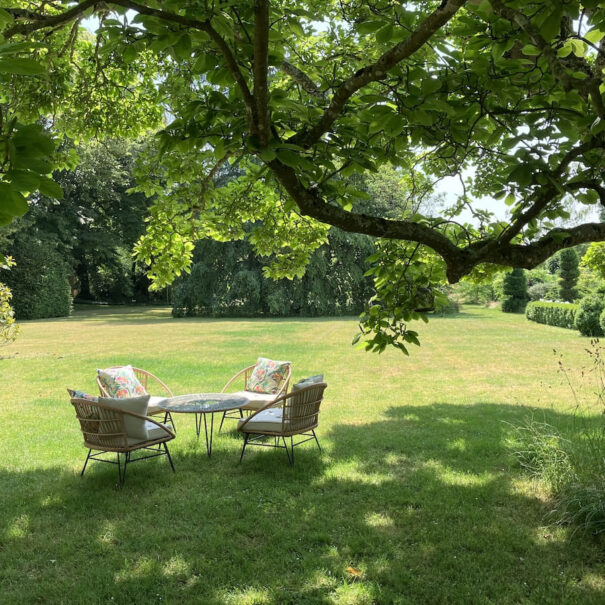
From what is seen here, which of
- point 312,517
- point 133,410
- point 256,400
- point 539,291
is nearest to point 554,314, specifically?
point 539,291

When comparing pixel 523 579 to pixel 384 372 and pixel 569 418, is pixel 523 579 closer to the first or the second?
pixel 569 418

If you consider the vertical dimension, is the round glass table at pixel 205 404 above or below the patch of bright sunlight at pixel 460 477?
above

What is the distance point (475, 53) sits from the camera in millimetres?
2844

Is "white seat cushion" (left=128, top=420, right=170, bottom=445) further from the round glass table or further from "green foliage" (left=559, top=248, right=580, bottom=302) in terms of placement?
"green foliage" (left=559, top=248, right=580, bottom=302)

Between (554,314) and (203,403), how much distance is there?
18.6 meters

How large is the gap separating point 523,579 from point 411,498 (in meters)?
1.28

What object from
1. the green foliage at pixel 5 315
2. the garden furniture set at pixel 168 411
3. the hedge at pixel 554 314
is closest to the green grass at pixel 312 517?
the garden furniture set at pixel 168 411

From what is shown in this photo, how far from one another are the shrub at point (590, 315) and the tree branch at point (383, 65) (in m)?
16.4

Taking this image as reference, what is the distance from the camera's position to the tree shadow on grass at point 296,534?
3041mm

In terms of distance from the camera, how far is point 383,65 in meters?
2.21

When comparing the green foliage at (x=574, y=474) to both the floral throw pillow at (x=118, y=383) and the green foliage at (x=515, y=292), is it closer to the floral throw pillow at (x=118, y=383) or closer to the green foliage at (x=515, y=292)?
the floral throw pillow at (x=118, y=383)

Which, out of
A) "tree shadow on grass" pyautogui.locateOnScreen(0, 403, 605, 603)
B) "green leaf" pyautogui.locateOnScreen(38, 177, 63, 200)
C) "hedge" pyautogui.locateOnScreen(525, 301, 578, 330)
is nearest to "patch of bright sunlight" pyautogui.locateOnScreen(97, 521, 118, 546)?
"tree shadow on grass" pyautogui.locateOnScreen(0, 403, 605, 603)

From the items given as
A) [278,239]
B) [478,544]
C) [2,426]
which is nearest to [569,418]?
[478,544]

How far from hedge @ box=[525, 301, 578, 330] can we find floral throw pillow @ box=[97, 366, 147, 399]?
16760 mm
